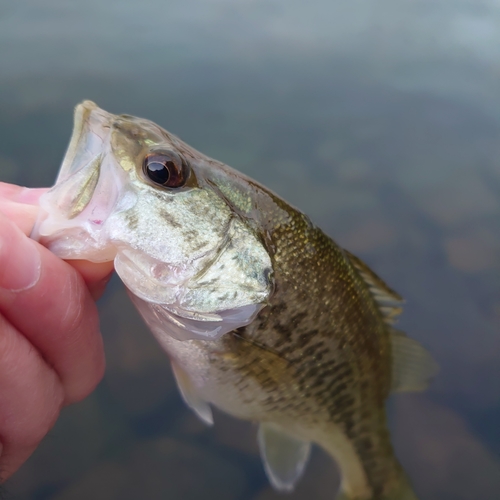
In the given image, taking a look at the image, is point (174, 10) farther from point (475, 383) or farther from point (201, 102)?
point (475, 383)

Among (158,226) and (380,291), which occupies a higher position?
(158,226)

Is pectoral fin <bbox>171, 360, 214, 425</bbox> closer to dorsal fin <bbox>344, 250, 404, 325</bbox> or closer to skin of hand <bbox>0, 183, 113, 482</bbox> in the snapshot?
skin of hand <bbox>0, 183, 113, 482</bbox>

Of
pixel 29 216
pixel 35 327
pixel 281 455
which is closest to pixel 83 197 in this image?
pixel 29 216

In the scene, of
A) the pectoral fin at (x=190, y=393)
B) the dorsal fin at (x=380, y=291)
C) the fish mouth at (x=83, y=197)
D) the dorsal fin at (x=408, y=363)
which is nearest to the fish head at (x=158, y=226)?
the fish mouth at (x=83, y=197)

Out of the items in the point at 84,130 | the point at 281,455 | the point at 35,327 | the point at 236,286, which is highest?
the point at 84,130

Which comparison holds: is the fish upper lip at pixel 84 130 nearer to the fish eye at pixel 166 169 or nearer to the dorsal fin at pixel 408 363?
the fish eye at pixel 166 169

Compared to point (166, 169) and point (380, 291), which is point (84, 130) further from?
point (380, 291)

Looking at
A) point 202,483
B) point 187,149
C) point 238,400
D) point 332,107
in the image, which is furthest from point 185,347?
point 332,107
